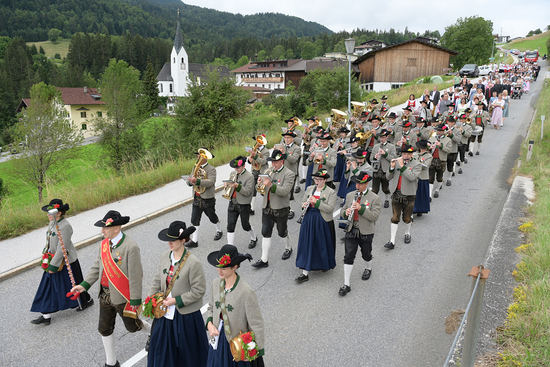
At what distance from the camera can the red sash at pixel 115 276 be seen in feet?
15.8

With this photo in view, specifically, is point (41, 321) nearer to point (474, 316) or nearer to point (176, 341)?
point (176, 341)

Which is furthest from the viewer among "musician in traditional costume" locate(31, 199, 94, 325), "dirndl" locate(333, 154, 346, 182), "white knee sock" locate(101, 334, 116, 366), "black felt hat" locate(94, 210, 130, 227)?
"dirndl" locate(333, 154, 346, 182)

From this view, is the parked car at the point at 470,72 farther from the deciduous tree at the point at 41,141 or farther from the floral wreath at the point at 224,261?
the floral wreath at the point at 224,261

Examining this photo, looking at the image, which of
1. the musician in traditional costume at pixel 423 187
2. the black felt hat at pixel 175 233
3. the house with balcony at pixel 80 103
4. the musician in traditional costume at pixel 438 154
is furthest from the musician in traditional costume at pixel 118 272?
the house with balcony at pixel 80 103

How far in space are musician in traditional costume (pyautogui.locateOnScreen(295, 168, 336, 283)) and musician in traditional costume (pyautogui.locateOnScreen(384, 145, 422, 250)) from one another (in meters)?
2.15

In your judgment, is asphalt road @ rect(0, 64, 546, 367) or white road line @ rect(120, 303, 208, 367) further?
asphalt road @ rect(0, 64, 546, 367)

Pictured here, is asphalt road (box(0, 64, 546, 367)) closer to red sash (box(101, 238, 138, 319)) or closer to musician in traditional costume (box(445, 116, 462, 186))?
red sash (box(101, 238, 138, 319))

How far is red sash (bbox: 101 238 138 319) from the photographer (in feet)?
15.8

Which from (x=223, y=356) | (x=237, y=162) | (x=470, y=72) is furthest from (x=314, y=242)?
(x=470, y=72)

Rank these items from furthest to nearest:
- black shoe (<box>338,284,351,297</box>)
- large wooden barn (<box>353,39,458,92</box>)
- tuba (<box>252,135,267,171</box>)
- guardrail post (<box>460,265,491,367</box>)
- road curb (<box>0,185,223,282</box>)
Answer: large wooden barn (<box>353,39,458,92</box>)
tuba (<box>252,135,267,171</box>)
road curb (<box>0,185,223,282</box>)
black shoe (<box>338,284,351,297</box>)
guardrail post (<box>460,265,491,367</box>)

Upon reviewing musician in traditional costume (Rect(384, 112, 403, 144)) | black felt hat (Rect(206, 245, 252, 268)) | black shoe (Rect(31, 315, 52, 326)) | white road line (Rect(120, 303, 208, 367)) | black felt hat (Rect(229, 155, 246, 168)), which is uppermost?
musician in traditional costume (Rect(384, 112, 403, 144))

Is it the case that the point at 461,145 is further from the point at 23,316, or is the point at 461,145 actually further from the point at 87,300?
the point at 23,316

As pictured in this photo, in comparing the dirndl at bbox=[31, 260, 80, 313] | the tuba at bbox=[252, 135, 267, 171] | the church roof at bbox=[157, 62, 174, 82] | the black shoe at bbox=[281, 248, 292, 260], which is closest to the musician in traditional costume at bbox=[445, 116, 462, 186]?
the tuba at bbox=[252, 135, 267, 171]

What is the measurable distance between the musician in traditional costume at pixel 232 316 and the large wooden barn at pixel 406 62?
48.5 meters
